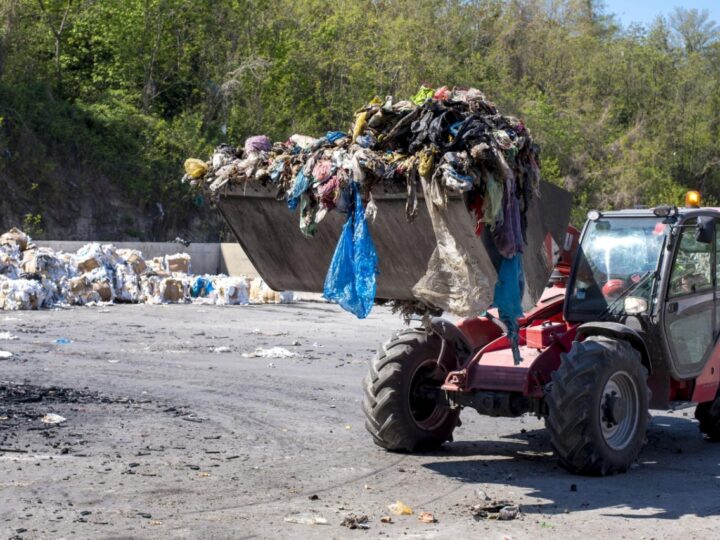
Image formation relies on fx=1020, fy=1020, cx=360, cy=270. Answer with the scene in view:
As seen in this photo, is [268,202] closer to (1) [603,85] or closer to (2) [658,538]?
(2) [658,538]

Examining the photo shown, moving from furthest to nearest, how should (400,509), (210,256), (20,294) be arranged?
(210,256), (20,294), (400,509)

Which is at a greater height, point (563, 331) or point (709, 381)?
point (563, 331)

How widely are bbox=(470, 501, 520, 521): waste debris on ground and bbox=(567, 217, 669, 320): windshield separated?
249 centimetres

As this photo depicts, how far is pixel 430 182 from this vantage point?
7035 mm

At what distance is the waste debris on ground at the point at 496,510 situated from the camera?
671cm

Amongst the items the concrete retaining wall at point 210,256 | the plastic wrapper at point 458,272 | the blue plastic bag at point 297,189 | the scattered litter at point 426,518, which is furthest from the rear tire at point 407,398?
the concrete retaining wall at point 210,256

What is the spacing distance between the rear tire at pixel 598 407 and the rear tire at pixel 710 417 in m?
1.56

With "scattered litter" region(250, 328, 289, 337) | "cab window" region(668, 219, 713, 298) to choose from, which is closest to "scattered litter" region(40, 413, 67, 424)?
"cab window" region(668, 219, 713, 298)

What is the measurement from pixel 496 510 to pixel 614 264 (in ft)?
9.89

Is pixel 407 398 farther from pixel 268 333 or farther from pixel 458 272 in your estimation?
pixel 268 333

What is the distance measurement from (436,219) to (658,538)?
2516 millimetres

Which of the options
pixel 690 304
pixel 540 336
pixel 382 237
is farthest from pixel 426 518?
pixel 690 304

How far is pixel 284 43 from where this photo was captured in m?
44.5

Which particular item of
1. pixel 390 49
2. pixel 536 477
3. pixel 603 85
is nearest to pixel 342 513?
pixel 536 477
